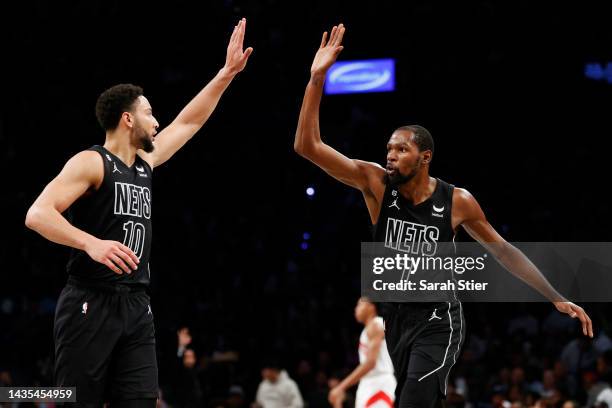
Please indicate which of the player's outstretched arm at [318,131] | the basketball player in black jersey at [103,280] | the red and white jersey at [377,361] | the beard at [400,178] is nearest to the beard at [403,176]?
the beard at [400,178]

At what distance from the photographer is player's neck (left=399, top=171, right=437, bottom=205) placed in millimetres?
5125

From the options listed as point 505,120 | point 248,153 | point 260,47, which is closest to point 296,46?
point 260,47

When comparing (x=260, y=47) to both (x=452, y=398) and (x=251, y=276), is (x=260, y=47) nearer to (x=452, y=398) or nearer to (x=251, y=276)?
(x=251, y=276)

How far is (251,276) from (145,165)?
9.43m

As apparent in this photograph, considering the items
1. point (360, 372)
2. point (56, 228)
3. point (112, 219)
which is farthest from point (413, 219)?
point (360, 372)

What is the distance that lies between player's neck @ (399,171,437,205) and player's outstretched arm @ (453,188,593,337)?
17 centimetres

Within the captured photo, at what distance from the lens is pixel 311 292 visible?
43.5 ft

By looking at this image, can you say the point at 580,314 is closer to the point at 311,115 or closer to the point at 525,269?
the point at 525,269

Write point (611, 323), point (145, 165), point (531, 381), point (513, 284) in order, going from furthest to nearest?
point (513, 284) → point (611, 323) → point (531, 381) → point (145, 165)

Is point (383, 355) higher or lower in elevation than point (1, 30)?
lower

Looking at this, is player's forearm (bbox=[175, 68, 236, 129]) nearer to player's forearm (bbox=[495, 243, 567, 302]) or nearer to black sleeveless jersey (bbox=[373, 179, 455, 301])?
black sleeveless jersey (bbox=[373, 179, 455, 301])

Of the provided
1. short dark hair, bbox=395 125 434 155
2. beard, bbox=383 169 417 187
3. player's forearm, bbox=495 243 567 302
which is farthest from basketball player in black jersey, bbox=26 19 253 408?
player's forearm, bbox=495 243 567 302

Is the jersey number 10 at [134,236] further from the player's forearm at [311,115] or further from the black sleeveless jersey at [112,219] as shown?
the player's forearm at [311,115]

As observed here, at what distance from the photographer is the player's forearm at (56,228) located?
3.67 meters
